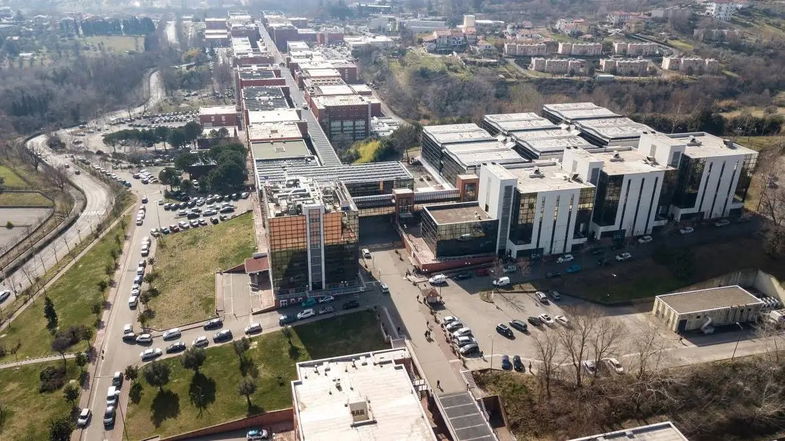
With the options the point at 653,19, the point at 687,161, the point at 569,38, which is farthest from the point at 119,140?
the point at 653,19

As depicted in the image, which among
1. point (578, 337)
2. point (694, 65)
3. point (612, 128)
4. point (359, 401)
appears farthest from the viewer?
point (694, 65)

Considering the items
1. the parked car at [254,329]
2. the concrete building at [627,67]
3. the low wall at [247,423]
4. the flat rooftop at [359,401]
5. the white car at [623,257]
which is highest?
the concrete building at [627,67]

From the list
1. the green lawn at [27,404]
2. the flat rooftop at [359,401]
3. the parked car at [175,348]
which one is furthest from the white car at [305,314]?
the green lawn at [27,404]

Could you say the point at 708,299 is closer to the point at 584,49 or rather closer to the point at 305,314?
the point at 305,314

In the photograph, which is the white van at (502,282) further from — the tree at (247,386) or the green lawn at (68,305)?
the green lawn at (68,305)

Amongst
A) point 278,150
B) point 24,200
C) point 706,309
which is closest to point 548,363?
point 706,309

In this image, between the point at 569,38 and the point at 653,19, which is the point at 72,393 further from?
the point at 653,19

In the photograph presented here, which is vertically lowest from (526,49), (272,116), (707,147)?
(272,116)
